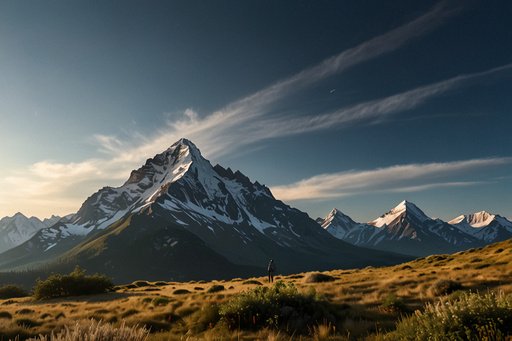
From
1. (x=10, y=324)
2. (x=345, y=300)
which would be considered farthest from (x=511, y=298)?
(x=10, y=324)

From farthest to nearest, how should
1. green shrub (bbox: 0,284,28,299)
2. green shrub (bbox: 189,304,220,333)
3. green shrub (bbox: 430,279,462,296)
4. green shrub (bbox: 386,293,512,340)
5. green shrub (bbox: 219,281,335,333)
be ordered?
1. green shrub (bbox: 0,284,28,299)
2. green shrub (bbox: 430,279,462,296)
3. green shrub (bbox: 189,304,220,333)
4. green shrub (bbox: 219,281,335,333)
5. green shrub (bbox: 386,293,512,340)

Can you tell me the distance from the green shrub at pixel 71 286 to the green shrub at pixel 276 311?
35.9 metres

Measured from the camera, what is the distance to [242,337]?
36.7 feet

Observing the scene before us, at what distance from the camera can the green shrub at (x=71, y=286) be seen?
41.2 metres

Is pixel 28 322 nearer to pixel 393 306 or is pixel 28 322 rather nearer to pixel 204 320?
pixel 204 320

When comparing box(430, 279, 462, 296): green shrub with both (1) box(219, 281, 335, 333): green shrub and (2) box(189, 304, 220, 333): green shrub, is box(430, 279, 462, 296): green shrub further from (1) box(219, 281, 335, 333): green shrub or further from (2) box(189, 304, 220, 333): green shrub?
(2) box(189, 304, 220, 333): green shrub

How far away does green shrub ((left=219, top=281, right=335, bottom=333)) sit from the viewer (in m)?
12.5

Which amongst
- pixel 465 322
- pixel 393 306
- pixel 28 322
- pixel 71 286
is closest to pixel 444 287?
pixel 393 306

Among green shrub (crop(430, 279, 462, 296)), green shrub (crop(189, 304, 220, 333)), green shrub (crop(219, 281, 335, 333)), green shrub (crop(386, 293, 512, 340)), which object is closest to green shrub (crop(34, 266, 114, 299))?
green shrub (crop(189, 304, 220, 333))

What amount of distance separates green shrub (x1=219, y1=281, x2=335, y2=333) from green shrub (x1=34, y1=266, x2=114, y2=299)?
3591 centimetres

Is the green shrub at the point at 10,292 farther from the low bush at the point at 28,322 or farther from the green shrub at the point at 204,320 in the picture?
the green shrub at the point at 204,320

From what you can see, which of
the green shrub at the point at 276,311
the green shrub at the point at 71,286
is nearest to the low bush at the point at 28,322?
the green shrub at the point at 276,311

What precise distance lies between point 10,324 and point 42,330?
1958 millimetres

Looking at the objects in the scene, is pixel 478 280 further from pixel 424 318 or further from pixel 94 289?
pixel 94 289
